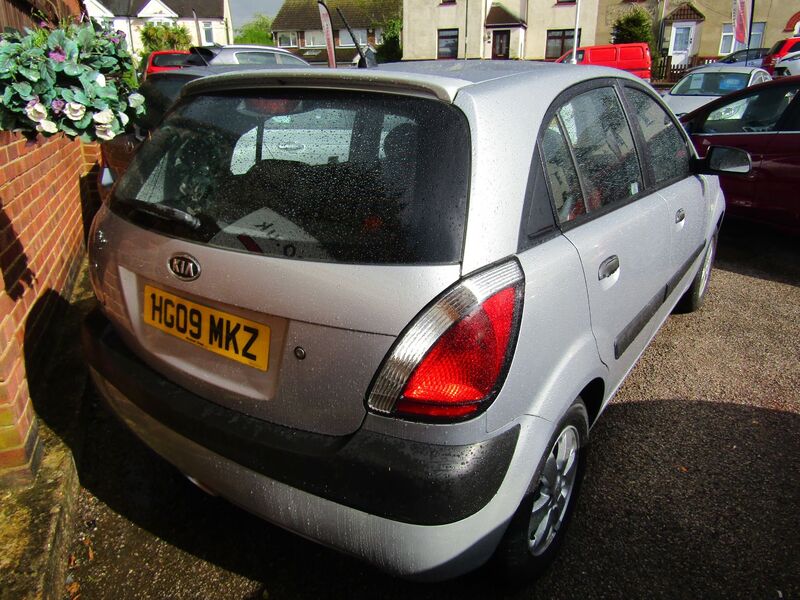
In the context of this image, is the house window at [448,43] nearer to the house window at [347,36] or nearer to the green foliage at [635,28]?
the green foliage at [635,28]

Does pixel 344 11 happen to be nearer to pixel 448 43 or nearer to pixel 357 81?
pixel 448 43

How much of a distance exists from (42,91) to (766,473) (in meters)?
3.08

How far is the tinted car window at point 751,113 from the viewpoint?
18.2ft

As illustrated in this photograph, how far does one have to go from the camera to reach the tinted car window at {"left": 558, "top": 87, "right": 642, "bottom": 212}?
2156 mm

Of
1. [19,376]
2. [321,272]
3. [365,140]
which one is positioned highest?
[365,140]

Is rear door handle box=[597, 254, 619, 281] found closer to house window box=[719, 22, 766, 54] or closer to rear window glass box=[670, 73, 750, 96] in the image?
rear window glass box=[670, 73, 750, 96]

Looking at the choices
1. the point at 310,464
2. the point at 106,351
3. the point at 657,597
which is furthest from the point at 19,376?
the point at 657,597

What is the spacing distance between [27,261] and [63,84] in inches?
56.1

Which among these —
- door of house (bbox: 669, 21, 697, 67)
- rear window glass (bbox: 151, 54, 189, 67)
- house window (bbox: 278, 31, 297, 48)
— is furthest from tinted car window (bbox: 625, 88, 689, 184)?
house window (bbox: 278, 31, 297, 48)

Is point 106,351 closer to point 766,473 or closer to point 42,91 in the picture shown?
point 42,91

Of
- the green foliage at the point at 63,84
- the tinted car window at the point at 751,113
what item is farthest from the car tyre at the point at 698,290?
the green foliage at the point at 63,84

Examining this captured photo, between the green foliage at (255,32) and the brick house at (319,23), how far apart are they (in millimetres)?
23039

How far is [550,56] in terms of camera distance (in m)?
38.9

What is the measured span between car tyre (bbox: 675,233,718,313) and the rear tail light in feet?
9.71
